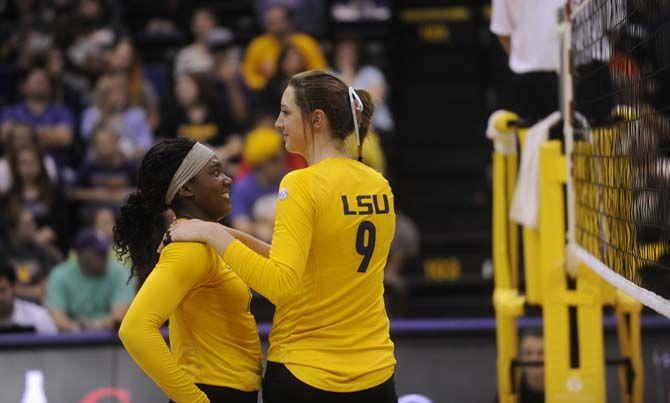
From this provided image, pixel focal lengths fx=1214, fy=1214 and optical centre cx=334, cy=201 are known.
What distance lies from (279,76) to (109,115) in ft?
4.81

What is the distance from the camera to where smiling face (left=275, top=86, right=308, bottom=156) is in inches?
146

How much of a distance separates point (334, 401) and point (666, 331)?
3.06 meters

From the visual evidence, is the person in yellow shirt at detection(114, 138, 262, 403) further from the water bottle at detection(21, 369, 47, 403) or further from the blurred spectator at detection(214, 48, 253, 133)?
the blurred spectator at detection(214, 48, 253, 133)

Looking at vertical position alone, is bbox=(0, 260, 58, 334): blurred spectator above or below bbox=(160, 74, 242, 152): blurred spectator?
below

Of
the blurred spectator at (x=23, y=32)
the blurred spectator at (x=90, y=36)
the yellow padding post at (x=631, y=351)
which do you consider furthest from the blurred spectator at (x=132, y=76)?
the yellow padding post at (x=631, y=351)

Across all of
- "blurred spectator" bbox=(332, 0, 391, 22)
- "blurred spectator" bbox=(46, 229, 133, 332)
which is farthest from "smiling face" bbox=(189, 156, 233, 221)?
"blurred spectator" bbox=(332, 0, 391, 22)

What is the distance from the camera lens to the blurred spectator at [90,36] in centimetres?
1106

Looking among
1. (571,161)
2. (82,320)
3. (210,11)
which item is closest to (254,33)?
(210,11)

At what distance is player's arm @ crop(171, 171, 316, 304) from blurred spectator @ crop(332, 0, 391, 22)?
8.08m

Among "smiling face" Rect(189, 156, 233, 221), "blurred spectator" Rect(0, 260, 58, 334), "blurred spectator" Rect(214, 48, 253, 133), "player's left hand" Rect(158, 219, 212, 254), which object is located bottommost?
"blurred spectator" Rect(0, 260, 58, 334)

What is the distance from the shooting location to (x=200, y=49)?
10.8 m

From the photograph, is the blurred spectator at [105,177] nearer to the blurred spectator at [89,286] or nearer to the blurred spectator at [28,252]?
the blurred spectator at [28,252]

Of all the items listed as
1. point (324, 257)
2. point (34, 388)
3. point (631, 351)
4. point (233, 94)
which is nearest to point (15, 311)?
point (34, 388)

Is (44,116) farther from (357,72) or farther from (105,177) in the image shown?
(357,72)
